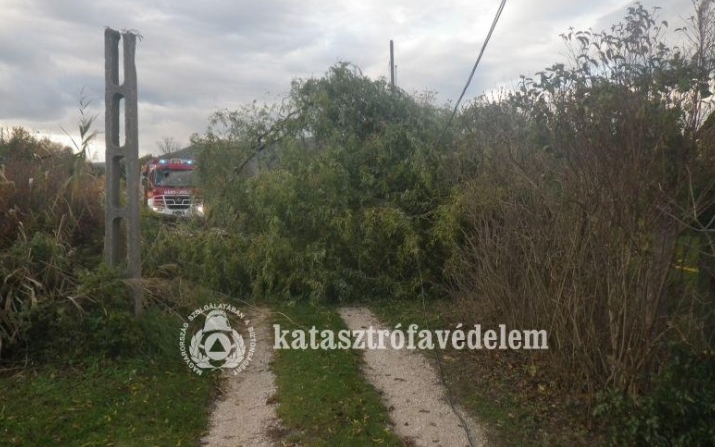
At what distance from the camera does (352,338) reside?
29.5 ft

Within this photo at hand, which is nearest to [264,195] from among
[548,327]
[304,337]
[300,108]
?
[300,108]

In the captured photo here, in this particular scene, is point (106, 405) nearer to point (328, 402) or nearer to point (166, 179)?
point (328, 402)

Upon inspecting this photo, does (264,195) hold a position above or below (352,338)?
above

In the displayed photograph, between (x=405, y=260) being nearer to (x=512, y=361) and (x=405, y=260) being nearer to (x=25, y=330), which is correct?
(x=512, y=361)

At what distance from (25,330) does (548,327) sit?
5765 mm

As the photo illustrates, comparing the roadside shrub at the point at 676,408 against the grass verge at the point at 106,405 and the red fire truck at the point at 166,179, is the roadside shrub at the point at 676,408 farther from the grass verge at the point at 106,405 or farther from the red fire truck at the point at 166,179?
the red fire truck at the point at 166,179

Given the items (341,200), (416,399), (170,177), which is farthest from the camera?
(170,177)

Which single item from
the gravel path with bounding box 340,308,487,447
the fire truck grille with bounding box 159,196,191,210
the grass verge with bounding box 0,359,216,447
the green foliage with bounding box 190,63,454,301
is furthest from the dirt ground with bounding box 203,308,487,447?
the fire truck grille with bounding box 159,196,191,210

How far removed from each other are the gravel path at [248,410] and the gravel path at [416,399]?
3.86 feet

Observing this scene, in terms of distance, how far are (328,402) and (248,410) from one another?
0.80 meters
